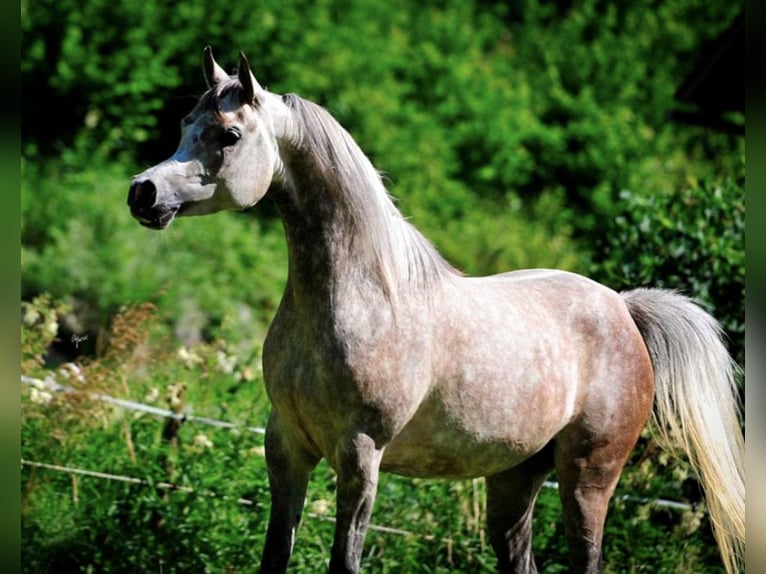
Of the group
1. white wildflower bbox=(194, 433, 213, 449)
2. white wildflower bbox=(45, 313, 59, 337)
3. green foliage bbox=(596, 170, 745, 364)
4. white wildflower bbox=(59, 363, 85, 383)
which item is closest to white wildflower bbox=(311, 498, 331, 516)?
white wildflower bbox=(194, 433, 213, 449)

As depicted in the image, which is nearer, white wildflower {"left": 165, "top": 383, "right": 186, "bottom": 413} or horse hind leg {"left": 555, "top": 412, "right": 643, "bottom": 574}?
horse hind leg {"left": 555, "top": 412, "right": 643, "bottom": 574}

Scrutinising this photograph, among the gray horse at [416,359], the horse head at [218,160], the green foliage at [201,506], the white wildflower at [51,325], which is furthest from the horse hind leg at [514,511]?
the white wildflower at [51,325]

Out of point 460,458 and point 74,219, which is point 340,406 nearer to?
point 460,458

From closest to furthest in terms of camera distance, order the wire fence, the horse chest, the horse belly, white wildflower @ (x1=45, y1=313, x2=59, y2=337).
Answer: the horse chest → the horse belly → the wire fence → white wildflower @ (x1=45, y1=313, x2=59, y2=337)

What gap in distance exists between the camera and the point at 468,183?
1212cm

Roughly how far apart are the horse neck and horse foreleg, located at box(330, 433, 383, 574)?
1.52 feet

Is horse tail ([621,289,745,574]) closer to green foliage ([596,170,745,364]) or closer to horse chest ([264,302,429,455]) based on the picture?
horse chest ([264,302,429,455])

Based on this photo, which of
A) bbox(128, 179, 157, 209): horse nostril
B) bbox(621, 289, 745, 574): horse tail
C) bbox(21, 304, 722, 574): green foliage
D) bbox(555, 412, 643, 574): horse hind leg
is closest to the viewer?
bbox(128, 179, 157, 209): horse nostril

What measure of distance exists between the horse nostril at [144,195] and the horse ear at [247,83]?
0.38 m

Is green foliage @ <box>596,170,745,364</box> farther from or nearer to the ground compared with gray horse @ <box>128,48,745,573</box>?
farther from the ground

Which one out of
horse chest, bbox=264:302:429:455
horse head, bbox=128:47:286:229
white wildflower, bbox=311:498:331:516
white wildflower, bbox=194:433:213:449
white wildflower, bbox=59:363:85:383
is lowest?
white wildflower, bbox=311:498:331:516

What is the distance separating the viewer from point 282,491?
3303 millimetres

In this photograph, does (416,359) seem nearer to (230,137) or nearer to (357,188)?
(357,188)

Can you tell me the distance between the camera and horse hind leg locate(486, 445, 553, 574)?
12.5 ft
